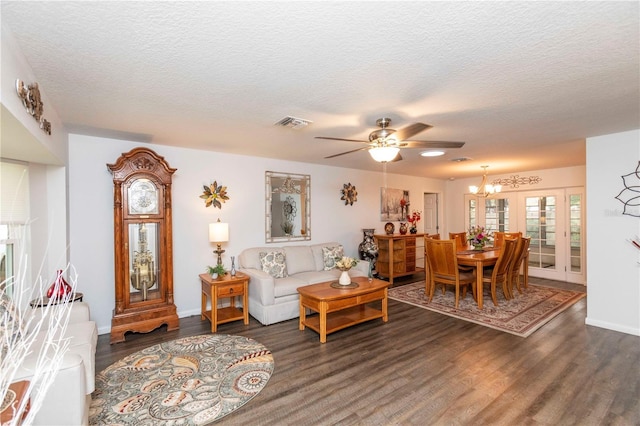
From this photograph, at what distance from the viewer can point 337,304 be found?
354 cm

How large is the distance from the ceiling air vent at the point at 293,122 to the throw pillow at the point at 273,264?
208 cm

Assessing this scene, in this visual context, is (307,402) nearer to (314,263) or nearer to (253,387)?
(253,387)

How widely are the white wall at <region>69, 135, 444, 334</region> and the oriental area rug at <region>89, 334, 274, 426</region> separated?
1117mm

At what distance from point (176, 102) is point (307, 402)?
2.60m

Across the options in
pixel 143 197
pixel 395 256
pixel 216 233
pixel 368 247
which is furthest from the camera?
pixel 395 256

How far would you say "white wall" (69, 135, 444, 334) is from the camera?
11.7 ft

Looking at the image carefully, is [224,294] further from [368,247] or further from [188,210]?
[368,247]

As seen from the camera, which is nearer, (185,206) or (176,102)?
(176,102)

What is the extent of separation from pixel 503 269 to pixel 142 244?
5.04 metres

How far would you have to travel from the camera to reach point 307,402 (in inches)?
90.1

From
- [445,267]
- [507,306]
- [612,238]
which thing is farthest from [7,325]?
[612,238]

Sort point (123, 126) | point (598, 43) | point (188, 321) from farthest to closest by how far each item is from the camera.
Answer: point (188, 321) → point (123, 126) → point (598, 43)

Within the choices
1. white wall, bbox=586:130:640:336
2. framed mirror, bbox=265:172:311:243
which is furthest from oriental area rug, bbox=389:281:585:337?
framed mirror, bbox=265:172:311:243

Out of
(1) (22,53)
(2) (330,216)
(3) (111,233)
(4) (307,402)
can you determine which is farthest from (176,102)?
(2) (330,216)
